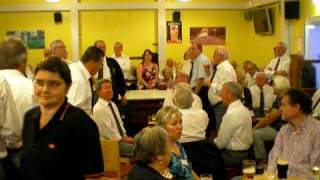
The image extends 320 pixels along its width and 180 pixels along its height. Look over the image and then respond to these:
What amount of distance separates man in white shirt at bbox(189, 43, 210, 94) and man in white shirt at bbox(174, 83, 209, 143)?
2.21 meters

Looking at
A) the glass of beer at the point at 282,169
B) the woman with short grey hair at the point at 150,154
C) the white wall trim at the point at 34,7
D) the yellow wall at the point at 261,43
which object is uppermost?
the white wall trim at the point at 34,7

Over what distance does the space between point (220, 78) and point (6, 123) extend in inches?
163

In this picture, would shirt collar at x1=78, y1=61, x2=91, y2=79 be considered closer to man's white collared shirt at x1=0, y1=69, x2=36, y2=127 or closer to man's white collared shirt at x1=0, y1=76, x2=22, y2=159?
man's white collared shirt at x1=0, y1=69, x2=36, y2=127

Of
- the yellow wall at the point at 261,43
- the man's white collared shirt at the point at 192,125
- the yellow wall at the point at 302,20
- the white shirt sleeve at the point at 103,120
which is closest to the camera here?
the man's white collared shirt at the point at 192,125

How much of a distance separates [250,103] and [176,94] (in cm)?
210

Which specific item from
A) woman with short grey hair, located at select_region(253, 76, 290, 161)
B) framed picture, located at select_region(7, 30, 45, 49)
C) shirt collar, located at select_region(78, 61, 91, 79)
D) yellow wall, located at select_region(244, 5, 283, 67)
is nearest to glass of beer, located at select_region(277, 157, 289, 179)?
woman with short grey hair, located at select_region(253, 76, 290, 161)

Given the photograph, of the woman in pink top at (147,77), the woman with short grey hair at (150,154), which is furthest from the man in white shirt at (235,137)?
the woman in pink top at (147,77)

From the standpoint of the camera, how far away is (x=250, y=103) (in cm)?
647

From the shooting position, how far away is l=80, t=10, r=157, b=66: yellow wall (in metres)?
11.4

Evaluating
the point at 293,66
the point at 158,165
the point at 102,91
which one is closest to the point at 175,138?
the point at 158,165

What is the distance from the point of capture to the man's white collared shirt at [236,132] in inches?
181

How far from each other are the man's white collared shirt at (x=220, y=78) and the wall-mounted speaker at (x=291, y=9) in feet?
9.90

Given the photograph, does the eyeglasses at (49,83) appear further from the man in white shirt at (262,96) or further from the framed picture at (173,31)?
the framed picture at (173,31)

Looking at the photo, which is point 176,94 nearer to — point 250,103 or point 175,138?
point 175,138
